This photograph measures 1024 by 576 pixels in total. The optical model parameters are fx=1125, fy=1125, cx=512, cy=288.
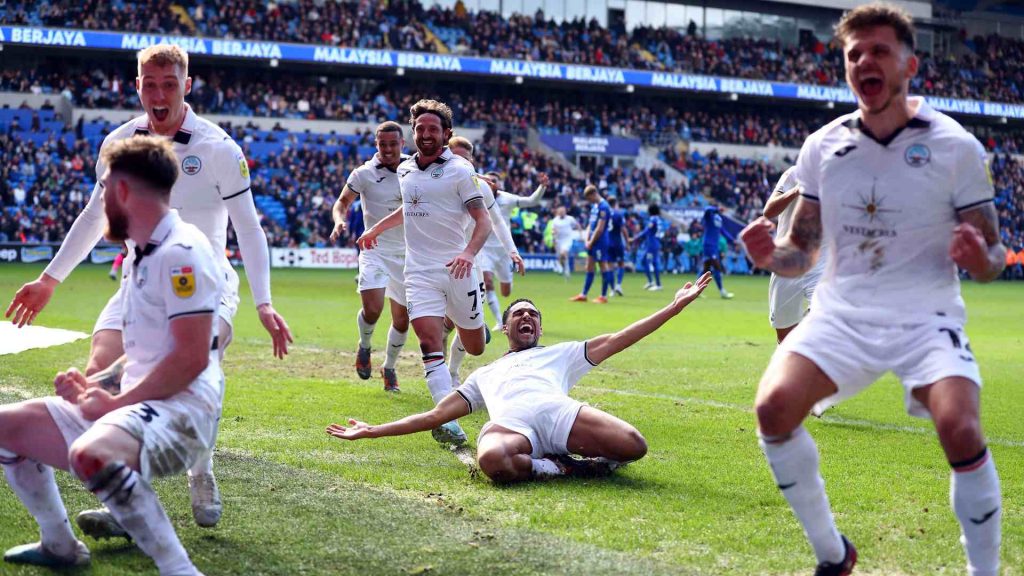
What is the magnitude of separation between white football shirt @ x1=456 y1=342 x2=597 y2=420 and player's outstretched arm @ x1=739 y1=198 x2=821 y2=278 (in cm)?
240

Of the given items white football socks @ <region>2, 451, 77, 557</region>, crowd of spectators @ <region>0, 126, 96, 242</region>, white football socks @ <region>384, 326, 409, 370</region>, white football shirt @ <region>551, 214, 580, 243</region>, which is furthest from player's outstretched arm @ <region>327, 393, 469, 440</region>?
crowd of spectators @ <region>0, 126, 96, 242</region>

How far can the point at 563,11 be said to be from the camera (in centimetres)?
Answer: 5916

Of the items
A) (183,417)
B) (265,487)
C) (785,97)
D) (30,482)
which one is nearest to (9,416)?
(30,482)

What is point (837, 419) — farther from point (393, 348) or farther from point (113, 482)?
point (113, 482)

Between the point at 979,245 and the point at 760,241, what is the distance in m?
0.83

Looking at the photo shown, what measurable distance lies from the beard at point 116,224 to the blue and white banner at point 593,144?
4778cm

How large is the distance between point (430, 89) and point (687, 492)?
4891cm

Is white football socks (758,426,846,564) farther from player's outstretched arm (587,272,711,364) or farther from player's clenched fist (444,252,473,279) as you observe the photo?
player's clenched fist (444,252,473,279)

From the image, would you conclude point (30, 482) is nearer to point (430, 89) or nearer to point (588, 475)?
point (588, 475)

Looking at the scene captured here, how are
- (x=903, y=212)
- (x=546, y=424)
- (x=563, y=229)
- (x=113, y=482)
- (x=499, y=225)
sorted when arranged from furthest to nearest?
(x=563, y=229)
(x=499, y=225)
(x=546, y=424)
(x=903, y=212)
(x=113, y=482)

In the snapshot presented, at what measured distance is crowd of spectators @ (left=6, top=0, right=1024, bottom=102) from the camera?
4669 centimetres

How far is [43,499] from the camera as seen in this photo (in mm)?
4578

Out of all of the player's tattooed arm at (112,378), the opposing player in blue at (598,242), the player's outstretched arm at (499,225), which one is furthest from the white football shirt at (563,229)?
the player's tattooed arm at (112,378)

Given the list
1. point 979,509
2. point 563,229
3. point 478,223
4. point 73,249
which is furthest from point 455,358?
point 563,229
